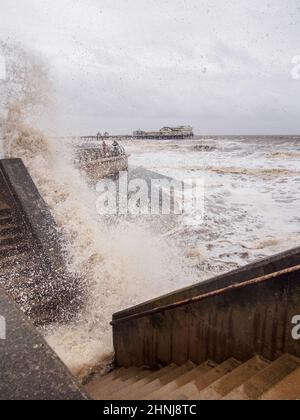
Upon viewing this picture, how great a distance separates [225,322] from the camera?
2777mm

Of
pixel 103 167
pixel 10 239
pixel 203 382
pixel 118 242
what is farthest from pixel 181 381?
pixel 103 167

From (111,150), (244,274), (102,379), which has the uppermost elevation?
(111,150)

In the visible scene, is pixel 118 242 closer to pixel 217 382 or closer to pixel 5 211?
pixel 5 211

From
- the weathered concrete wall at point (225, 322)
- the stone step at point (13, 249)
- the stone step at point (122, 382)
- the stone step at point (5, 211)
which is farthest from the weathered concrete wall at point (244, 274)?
the stone step at point (5, 211)

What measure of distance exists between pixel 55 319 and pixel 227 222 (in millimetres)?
7238

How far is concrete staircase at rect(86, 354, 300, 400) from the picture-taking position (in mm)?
2086

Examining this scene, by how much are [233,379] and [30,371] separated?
1538 mm

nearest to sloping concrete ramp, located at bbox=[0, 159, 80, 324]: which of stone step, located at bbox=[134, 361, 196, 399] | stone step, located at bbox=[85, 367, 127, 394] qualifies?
stone step, located at bbox=[85, 367, 127, 394]

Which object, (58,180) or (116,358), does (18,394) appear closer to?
(116,358)

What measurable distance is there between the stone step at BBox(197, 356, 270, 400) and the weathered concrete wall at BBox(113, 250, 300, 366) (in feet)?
0.33

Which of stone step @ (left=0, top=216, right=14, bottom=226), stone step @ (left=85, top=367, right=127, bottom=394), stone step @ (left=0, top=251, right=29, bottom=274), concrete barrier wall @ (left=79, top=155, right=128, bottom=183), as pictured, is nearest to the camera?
stone step @ (left=85, top=367, right=127, bottom=394)

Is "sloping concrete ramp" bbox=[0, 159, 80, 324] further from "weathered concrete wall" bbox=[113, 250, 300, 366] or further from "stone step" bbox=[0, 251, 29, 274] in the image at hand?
"weathered concrete wall" bbox=[113, 250, 300, 366]

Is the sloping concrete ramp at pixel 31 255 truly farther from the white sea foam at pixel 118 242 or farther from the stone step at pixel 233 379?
the stone step at pixel 233 379

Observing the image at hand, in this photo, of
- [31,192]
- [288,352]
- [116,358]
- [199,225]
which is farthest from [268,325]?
[199,225]
